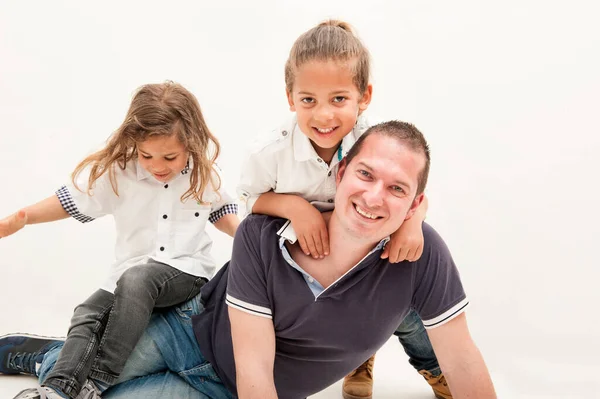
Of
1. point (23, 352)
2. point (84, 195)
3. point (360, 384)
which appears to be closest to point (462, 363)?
point (360, 384)

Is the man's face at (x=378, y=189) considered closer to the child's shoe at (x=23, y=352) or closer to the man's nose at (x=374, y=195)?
the man's nose at (x=374, y=195)

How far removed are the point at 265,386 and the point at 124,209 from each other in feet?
3.35

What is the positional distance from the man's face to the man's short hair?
2 cm

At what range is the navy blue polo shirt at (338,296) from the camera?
228cm

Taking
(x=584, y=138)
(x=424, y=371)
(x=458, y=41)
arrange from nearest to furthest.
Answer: (x=424, y=371)
(x=584, y=138)
(x=458, y=41)

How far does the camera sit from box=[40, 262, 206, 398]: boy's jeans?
2.41m

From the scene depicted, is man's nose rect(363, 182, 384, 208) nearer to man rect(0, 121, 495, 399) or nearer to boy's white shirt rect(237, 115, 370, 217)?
man rect(0, 121, 495, 399)

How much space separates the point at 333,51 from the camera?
91.4 inches

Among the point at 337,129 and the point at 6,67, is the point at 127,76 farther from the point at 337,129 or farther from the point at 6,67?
the point at 337,129

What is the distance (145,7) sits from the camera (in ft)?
13.5

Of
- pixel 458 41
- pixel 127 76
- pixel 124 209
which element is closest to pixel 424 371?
pixel 124 209

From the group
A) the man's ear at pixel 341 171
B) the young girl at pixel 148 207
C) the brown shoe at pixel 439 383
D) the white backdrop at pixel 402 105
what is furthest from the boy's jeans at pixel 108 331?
the white backdrop at pixel 402 105

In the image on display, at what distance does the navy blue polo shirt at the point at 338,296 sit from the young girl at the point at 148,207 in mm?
422

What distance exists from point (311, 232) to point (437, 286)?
0.41m
